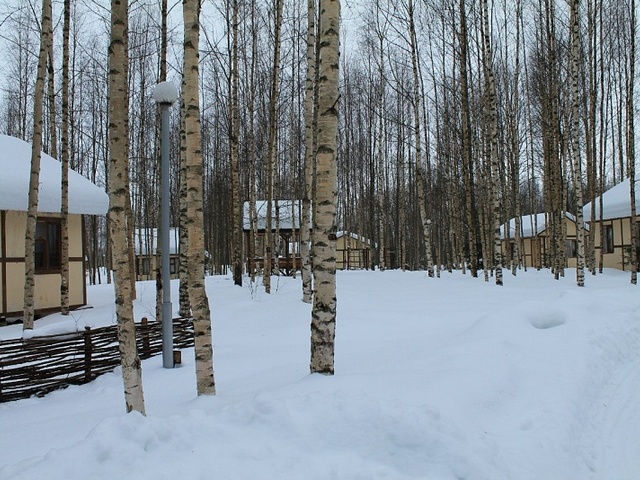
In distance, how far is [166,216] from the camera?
6477mm

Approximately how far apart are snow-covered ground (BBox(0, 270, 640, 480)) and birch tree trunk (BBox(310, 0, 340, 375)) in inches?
15.8

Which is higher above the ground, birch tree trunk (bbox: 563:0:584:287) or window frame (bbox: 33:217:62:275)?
birch tree trunk (bbox: 563:0:584:287)

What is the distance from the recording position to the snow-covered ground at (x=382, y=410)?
2896mm

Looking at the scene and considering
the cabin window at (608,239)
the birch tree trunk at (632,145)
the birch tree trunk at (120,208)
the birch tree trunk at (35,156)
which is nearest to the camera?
the birch tree trunk at (120,208)

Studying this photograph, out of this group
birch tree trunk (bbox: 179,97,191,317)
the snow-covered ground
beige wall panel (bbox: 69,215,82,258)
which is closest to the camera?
the snow-covered ground

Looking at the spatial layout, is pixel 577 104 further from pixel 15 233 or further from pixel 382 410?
pixel 15 233

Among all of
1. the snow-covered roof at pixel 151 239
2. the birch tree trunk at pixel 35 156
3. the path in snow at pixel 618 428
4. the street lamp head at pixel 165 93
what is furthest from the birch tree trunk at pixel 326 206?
the snow-covered roof at pixel 151 239

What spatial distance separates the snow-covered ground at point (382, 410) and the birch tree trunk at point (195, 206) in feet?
1.42

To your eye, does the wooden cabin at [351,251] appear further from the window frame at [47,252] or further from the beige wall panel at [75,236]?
the window frame at [47,252]

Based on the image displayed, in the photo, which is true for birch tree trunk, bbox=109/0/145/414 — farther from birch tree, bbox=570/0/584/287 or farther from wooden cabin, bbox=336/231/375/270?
wooden cabin, bbox=336/231/375/270

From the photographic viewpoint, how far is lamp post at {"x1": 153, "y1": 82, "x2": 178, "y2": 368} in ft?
19.7

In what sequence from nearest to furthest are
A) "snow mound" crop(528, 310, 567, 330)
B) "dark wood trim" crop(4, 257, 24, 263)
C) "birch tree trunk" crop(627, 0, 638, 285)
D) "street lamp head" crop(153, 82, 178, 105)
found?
"street lamp head" crop(153, 82, 178, 105) → "snow mound" crop(528, 310, 567, 330) → "dark wood trim" crop(4, 257, 24, 263) → "birch tree trunk" crop(627, 0, 638, 285)

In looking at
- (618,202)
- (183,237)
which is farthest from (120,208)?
(618,202)

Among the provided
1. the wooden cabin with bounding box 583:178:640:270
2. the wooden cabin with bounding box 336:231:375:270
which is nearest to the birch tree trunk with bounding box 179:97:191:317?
the wooden cabin with bounding box 583:178:640:270
